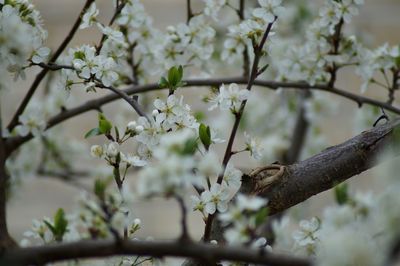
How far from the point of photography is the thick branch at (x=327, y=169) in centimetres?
54

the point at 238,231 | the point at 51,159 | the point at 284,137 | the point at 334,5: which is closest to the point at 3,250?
the point at 238,231

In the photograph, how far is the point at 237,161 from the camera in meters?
1.87

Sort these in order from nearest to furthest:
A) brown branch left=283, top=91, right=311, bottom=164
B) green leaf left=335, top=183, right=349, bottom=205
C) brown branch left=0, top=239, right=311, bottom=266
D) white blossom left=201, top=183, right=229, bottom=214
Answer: brown branch left=0, top=239, right=311, bottom=266, white blossom left=201, top=183, right=229, bottom=214, green leaf left=335, top=183, right=349, bottom=205, brown branch left=283, top=91, right=311, bottom=164

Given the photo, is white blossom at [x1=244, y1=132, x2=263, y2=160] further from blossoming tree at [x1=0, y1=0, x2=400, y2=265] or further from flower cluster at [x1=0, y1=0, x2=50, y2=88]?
flower cluster at [x1=0, y1=0, x2=50, y2=88]

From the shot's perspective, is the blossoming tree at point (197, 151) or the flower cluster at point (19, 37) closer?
the blossoming tree at point (197, 151)

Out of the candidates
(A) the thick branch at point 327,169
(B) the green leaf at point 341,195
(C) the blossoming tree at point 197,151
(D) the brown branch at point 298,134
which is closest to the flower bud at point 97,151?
(C) the blossoming tree at point 197,151

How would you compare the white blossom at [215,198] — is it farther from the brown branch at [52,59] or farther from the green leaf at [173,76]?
the brown branch at [52,59]

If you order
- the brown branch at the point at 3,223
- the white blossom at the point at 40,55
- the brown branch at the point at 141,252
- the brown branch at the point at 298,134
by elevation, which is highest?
the brown branch at the point at 298,134

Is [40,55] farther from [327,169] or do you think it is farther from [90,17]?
[327,169]

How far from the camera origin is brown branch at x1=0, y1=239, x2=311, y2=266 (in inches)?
13.3

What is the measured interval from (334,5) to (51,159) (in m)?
0.58

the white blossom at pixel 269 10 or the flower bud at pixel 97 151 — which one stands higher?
the white blossom at pixel 269 10

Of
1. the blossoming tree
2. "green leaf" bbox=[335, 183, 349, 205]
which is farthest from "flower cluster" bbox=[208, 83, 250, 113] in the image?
"green leaf" bbox=[335, 183, 349, 205]

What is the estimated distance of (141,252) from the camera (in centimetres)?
35
